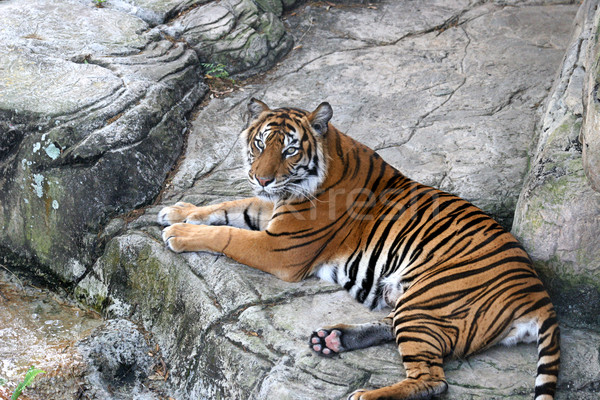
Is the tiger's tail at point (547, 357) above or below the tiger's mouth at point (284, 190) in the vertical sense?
below

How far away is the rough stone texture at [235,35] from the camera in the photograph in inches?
243

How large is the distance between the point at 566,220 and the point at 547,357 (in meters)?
0.85

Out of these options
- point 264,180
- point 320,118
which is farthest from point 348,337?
point 320,118

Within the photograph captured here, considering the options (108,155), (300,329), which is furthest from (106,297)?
(300,329)

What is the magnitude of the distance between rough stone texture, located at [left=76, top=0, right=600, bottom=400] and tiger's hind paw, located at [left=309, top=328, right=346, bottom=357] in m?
0.04

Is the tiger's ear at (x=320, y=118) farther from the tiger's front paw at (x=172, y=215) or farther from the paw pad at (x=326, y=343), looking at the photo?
the paw pad at (x=326, y=343)

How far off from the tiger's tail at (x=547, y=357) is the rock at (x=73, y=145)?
2.84m

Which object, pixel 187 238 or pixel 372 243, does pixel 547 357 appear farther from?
pixel 187 238

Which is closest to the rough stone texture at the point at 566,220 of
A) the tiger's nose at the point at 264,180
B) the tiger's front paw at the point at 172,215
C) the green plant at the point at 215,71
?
the tiger's nose at the point at 264,180

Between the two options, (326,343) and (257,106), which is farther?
(257,106)

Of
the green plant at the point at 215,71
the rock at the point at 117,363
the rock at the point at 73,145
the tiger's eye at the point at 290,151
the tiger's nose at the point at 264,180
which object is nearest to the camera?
the rock at the point at 117,363

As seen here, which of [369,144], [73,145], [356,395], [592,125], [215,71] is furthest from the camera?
[215,71]

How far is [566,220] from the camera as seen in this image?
3590 millimetres

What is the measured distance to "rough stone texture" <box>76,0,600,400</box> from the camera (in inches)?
129
